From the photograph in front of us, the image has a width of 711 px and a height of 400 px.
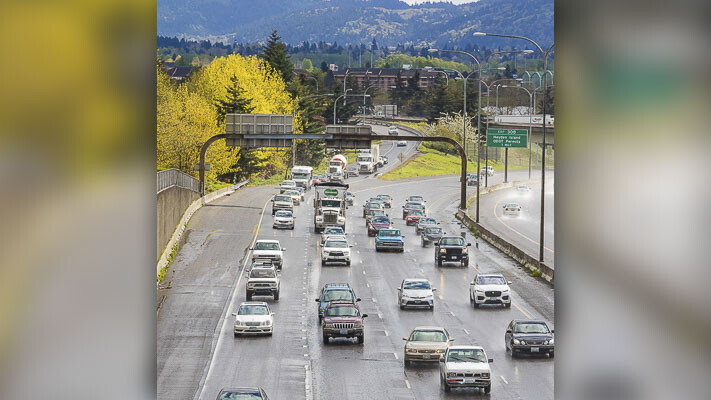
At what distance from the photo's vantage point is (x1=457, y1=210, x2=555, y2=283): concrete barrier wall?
59891 millimetres

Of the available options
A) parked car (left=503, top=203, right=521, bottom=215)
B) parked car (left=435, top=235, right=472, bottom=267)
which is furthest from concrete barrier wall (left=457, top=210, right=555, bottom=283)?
parked car (left=503, top=203, right=521, bottom=215)

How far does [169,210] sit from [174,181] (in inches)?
176

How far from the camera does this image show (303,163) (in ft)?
500

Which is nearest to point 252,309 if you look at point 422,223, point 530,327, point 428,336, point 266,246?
point 428,336

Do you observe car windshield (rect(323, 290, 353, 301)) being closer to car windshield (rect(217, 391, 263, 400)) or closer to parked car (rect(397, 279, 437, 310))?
parked car (rect(397, 279, 437, 310))

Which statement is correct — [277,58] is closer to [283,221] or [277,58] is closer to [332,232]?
[283,221]

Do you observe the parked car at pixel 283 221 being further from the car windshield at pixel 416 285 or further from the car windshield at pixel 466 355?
the car windshield at pixel 466 355

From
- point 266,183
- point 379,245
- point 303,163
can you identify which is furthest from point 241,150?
point 379,245

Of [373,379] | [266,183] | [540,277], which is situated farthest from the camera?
[266,183]

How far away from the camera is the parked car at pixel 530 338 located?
38.6 metres
